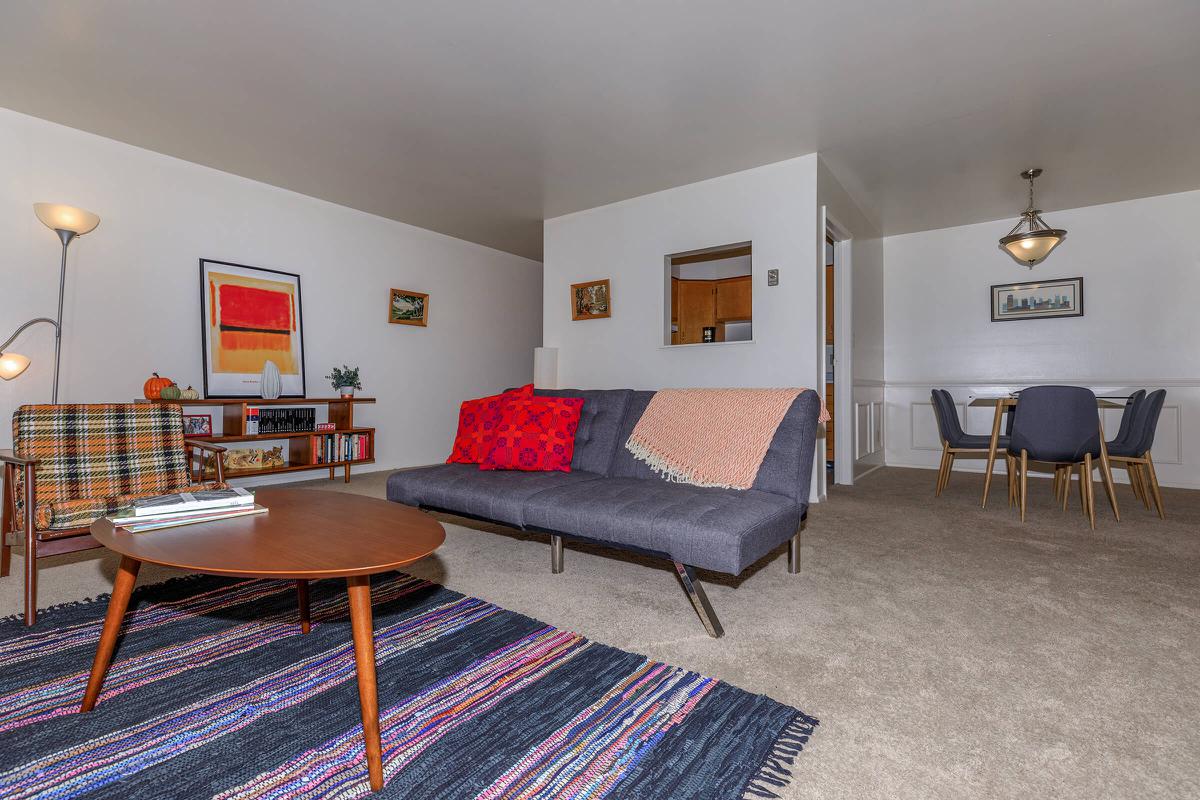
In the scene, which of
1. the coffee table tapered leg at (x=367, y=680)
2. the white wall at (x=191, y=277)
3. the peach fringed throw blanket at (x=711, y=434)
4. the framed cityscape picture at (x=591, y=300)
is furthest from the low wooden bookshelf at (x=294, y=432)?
the coffee table tapered leg at (x=367, y=680)

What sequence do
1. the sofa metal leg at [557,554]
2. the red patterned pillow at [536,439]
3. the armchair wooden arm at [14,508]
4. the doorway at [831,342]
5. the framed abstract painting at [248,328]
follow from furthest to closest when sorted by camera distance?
the doorway at [831,342], the framed abstract painting at [248,328], the red patterned pillow at [536,439], the sofa metal leg at [557,554], the armchair wooden arm at [14,508]

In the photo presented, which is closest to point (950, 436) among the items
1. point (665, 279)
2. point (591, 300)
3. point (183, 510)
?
point (665, 279)

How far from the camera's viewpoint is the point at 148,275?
392cm

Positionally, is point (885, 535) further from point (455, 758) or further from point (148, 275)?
point (148, 275)

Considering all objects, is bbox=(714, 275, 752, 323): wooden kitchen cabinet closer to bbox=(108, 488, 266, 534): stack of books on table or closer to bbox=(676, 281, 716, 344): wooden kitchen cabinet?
bbox=(676, 281, 716, 344): wooden kitchen cabinet

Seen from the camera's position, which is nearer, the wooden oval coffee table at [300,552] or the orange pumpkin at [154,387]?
the wooden oval coffee table at [300,552]

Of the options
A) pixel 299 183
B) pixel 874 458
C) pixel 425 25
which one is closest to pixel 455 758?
pixel 425 25

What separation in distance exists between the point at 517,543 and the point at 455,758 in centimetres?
167

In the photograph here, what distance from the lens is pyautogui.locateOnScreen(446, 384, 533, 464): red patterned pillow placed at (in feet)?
9.57

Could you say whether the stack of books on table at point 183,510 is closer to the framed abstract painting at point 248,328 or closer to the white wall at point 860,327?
the framed abstract painting at point 248,328

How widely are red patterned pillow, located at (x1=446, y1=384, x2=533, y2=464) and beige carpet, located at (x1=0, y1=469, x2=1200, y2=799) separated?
44 cm

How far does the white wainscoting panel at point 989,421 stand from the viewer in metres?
4.73

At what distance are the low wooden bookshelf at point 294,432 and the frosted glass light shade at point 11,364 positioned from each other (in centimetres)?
66

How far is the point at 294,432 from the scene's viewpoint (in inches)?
175
